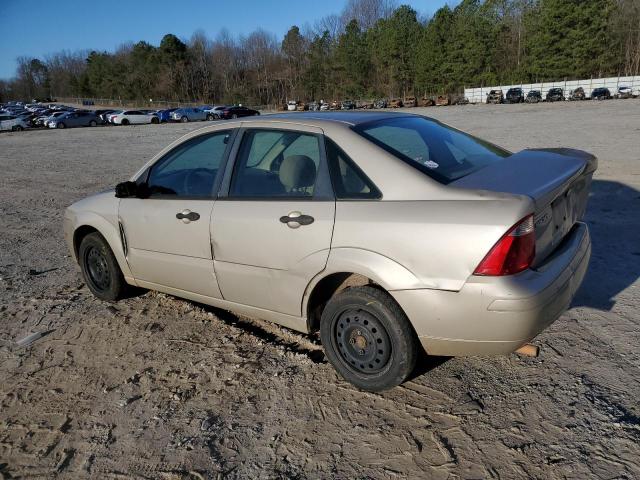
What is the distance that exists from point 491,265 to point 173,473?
6.35 feet

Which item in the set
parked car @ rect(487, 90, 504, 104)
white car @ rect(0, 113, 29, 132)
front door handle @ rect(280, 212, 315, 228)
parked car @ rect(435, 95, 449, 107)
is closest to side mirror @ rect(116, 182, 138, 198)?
front door handle @ rect(280, 212, 315, 228)

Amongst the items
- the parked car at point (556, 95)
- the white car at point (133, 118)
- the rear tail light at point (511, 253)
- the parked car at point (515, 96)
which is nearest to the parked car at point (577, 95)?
the parked car at point (556, 95)

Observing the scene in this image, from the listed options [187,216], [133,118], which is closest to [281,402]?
[187,216]

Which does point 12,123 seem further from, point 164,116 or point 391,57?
point 391,57

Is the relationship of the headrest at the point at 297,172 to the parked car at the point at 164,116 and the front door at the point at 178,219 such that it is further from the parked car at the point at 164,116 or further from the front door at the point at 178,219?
the parked car at the point at 164,116

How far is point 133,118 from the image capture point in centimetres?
5038

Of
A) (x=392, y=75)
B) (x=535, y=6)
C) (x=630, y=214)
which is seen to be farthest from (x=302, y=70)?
(x=630, y=214)

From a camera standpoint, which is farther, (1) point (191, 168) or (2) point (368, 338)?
(1) point (191, 168)

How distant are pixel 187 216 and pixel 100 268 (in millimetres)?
1534

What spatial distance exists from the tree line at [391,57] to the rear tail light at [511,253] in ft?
249

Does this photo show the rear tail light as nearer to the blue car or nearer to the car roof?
the car roof

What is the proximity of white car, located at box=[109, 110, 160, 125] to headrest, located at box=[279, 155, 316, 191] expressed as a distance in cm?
5089

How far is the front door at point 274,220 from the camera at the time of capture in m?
3.19

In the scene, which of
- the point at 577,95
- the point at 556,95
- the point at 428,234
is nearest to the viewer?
the point at 428,234
